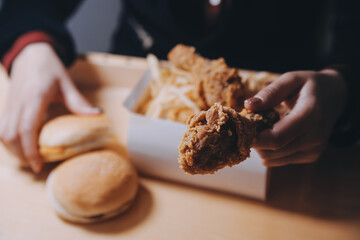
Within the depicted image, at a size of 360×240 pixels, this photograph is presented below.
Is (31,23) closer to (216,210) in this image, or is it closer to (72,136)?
(72,136)

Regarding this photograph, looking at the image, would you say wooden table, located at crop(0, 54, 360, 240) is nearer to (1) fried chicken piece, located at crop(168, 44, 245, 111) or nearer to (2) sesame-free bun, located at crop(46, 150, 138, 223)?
(2) sesame-free bun, located at crop(46, 150, 138, 223)

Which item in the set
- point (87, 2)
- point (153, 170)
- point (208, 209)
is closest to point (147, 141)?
point (153, 170)

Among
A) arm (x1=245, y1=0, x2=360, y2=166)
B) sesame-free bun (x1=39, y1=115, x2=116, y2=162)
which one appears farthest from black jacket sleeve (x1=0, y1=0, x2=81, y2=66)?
arm (x1=245, y1=0, x2=360, y2=166)

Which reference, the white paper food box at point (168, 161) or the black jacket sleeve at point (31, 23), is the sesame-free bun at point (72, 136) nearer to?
the white paper food box at point (168, 161)

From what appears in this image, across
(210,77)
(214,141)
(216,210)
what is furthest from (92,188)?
(214,141)

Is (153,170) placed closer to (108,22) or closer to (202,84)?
(202,84)

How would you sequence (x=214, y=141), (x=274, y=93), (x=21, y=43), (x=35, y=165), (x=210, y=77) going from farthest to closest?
1. (x=21, y=43)
2. (x=35, y=165)
3. (x=210, y=77)
4. (x=274, y=93)
5. (x=214, y=141)
